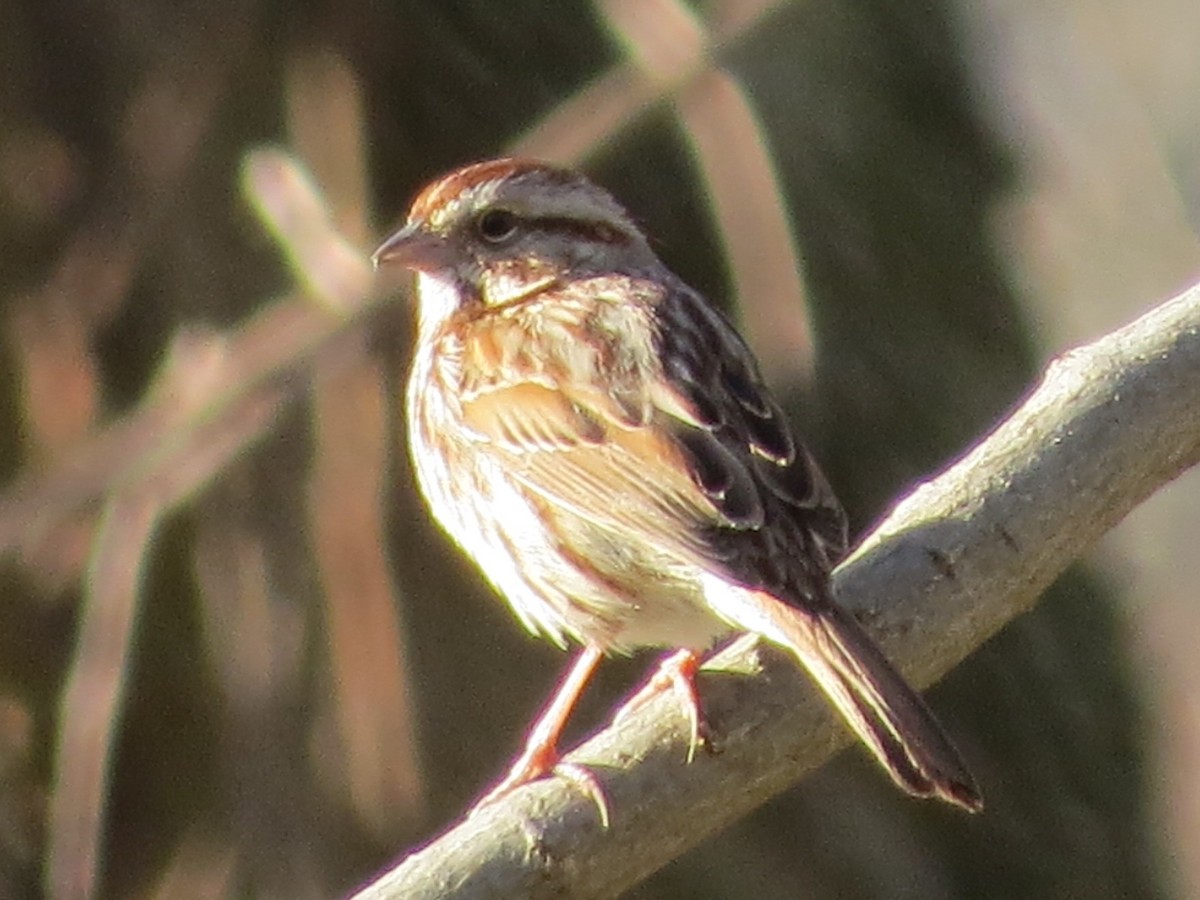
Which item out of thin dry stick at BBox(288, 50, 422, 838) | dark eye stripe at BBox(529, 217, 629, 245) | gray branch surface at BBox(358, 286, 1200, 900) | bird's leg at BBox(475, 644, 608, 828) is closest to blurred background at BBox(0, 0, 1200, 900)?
thin dry stick at BBox(288, 50, 422, 838)

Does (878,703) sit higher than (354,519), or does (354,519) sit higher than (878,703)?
(354,519)

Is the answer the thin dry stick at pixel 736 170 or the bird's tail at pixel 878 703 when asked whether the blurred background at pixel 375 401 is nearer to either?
the thin dry stick at pixel 736 170

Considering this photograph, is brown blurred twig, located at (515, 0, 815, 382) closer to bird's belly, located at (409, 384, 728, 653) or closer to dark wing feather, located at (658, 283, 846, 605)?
dark wing feather, located at (658, 283, 846, 605)

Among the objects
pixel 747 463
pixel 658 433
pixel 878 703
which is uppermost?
pixel 658 433

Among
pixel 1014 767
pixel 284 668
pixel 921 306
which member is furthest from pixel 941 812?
pixel 284 668

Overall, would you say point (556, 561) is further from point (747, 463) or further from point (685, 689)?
point (685, 689)

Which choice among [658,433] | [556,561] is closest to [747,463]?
[658,433]

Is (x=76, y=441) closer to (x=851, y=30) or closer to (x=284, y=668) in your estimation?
(x=284, y=668)
